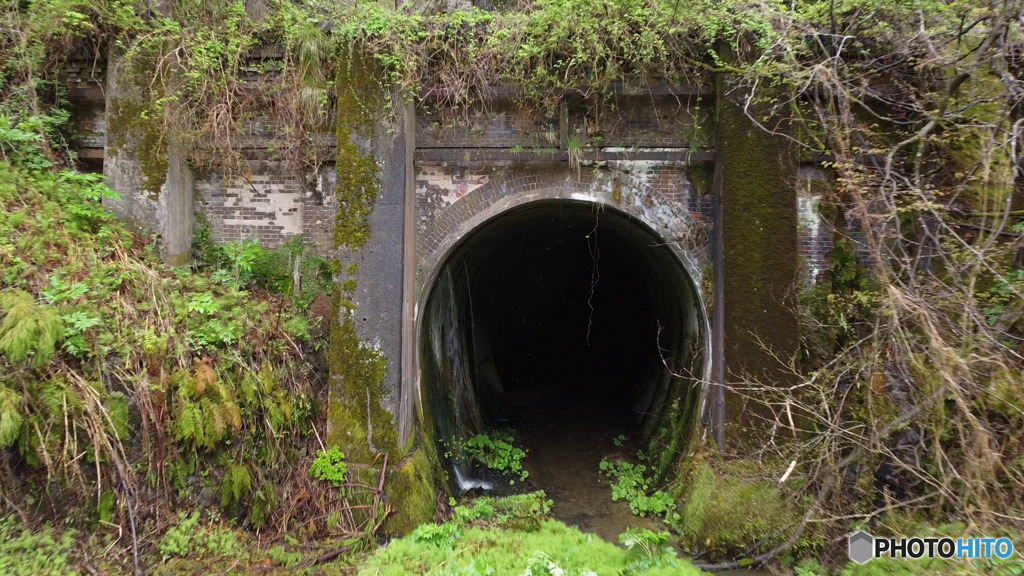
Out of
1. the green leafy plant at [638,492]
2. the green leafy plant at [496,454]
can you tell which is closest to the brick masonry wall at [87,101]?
the green leafy plant at [496,454]

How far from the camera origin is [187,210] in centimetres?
585

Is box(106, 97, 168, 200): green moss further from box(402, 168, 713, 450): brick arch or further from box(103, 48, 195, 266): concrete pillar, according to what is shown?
box(402, 168, 713, 450): brick arch

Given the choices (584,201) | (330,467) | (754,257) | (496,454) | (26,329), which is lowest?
(496,454)

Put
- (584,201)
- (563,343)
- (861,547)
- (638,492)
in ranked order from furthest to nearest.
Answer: (563,343) < (638,492) < (584,201) < (861,547)

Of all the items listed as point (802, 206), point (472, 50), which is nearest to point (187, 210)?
point (472, 50)

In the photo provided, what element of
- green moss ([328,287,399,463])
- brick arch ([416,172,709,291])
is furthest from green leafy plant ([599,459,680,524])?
green moss ([328,287,399,463])

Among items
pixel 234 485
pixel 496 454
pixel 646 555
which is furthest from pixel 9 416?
pixel 496 454

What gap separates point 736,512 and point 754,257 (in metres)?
2.47

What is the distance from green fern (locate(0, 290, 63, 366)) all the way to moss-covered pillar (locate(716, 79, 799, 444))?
5949 millimetres

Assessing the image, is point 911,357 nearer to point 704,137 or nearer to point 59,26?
point 704,137

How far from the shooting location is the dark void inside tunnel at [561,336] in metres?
6.44

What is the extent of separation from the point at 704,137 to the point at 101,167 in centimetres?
716

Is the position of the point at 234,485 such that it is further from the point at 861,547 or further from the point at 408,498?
the point at 861,547

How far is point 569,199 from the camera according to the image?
557cm
